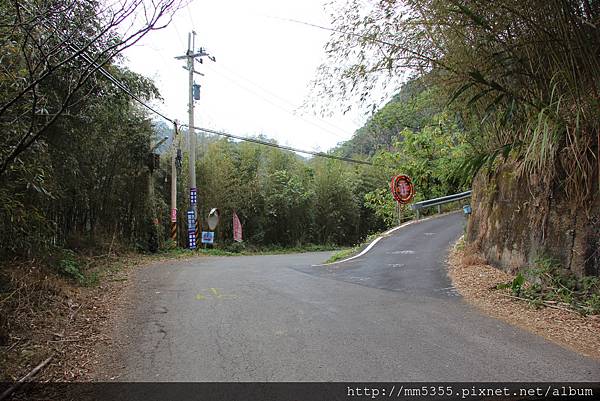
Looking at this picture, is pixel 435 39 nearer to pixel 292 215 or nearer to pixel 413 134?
pixel 413 134

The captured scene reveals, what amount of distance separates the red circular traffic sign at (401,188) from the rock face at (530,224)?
21.6 ft

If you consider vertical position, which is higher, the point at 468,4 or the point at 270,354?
the point at 468,4

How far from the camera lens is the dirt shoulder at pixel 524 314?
4.55 meters

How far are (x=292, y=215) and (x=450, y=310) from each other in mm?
19170

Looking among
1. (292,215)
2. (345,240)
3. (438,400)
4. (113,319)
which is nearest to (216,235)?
(292,215)

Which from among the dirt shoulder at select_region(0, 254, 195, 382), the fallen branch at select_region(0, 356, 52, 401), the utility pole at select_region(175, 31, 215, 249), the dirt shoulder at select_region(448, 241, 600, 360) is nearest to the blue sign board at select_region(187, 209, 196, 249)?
the utility pole at select_region(175, 31, 215, 249)

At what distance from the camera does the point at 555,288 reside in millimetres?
5895

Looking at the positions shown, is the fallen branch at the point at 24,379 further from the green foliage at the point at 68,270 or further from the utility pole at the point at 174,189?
the utility pole at the point at 174,189

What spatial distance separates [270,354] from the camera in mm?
4297

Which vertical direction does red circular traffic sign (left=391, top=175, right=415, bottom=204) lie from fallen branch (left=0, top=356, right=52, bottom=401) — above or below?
above

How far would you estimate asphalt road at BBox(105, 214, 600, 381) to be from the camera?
3.83 metres

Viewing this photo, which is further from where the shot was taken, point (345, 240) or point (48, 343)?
point (345, 240)

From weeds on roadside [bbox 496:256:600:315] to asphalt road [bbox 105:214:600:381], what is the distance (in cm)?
87

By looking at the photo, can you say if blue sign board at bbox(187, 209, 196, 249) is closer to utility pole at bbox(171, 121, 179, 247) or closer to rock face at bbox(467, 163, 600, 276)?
utility pole at bbox(171, 121, 179, 247)
